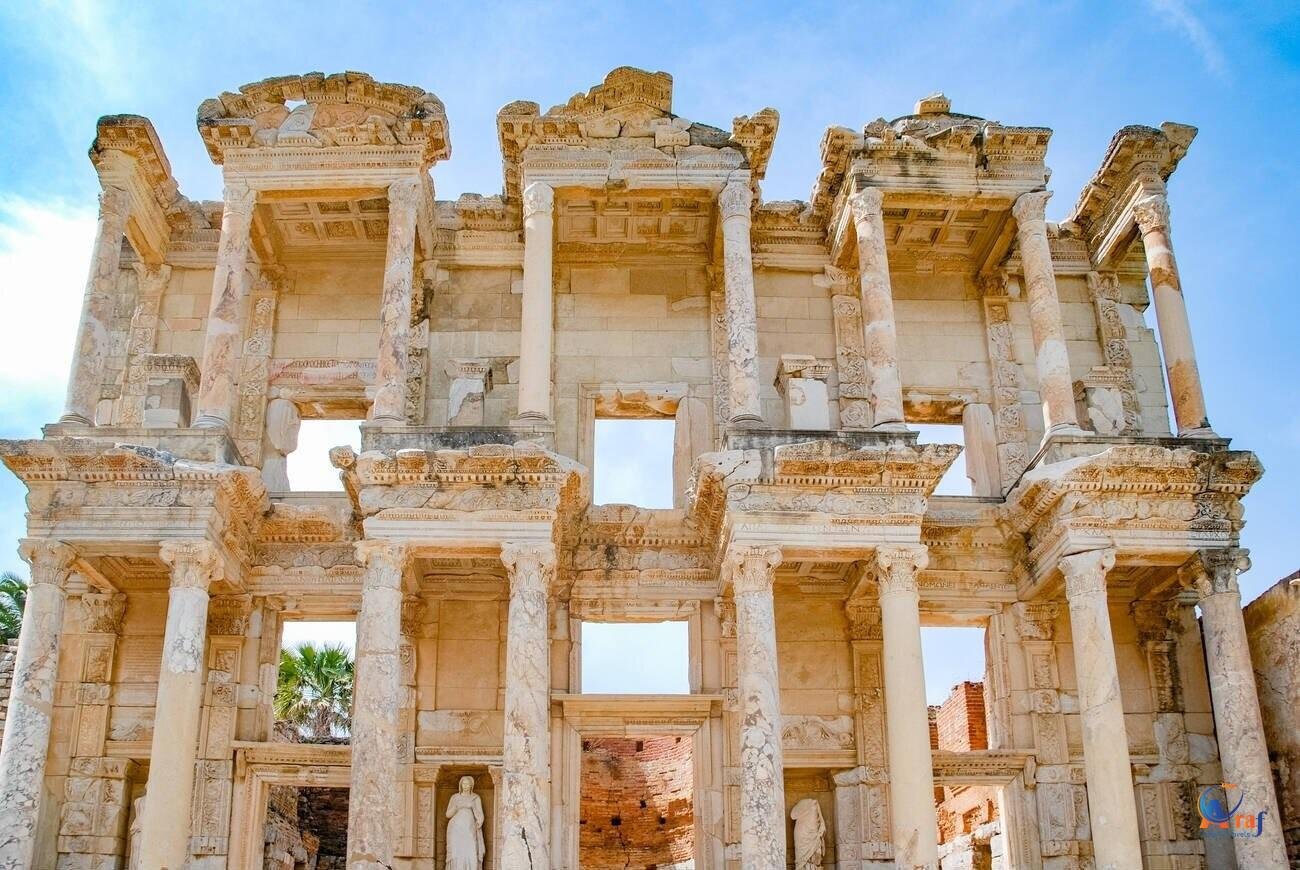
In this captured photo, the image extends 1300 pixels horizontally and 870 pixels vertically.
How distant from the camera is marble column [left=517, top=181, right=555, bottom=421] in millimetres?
14828

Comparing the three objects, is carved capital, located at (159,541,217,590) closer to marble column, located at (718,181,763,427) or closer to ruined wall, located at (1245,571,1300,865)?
marble column, located at (718,181,763,427)

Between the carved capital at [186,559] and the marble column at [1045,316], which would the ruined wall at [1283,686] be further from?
the carved capital at [186,559]

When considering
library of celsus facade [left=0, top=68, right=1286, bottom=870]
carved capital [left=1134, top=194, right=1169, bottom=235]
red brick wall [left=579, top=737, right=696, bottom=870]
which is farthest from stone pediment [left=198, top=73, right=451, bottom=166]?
red brick wall [left=579, top=737, right=696, bottom=870]

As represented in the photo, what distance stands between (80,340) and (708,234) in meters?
7.92

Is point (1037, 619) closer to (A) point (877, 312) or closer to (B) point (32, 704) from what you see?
(A) point (877, 312)

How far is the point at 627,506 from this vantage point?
15.7 meters

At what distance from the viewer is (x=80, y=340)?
1528 cm

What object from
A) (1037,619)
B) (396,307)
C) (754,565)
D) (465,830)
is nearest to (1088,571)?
(1037,619)

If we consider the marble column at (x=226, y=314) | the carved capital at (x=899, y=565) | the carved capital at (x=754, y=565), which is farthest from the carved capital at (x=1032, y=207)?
the marble column at (x=226, y=314)

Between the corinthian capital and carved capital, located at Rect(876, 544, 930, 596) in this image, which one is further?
the corinthian capital

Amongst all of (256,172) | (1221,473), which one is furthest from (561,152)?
(1221,473)

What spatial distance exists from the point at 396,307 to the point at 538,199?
225cm

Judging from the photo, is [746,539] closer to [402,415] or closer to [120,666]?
[402,415]
